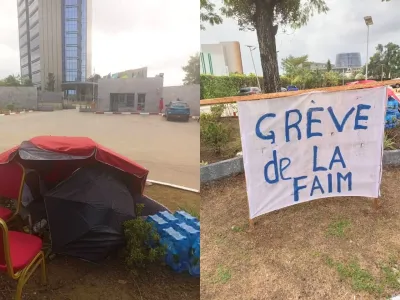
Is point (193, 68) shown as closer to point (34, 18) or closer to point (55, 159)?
point (34, 18)

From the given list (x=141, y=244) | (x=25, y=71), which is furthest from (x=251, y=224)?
(x=25, y=71)

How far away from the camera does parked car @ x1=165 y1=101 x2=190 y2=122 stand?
174 cm

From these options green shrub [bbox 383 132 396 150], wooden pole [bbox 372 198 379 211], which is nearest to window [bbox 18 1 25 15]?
wooden pole [bbox 372 198 379 211]

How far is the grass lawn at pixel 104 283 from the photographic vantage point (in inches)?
74.7

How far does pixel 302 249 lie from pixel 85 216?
1.28 meters

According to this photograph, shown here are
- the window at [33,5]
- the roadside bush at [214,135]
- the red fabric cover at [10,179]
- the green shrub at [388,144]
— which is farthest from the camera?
the green shrub at [388,144]

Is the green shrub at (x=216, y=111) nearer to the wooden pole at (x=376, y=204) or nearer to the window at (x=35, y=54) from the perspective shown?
the wooden pole at (x=376, y=204)

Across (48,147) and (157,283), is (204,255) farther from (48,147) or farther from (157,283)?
(48,147)

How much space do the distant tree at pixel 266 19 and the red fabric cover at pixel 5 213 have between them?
2.08m

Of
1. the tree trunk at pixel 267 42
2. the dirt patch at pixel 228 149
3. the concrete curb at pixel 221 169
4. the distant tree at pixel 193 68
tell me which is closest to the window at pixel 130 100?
the distant tree at pixel 193 68

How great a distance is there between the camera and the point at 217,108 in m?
3.73

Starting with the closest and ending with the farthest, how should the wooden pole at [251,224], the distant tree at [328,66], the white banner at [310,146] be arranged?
the white banner at [310,146] < the wooden pole at [251,224] < the distant tree at [328,66]

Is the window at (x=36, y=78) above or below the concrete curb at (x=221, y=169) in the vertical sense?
above

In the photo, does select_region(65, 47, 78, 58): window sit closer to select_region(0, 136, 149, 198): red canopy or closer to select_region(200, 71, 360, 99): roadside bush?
select_region(0, 136, 149, 198): red canopy
